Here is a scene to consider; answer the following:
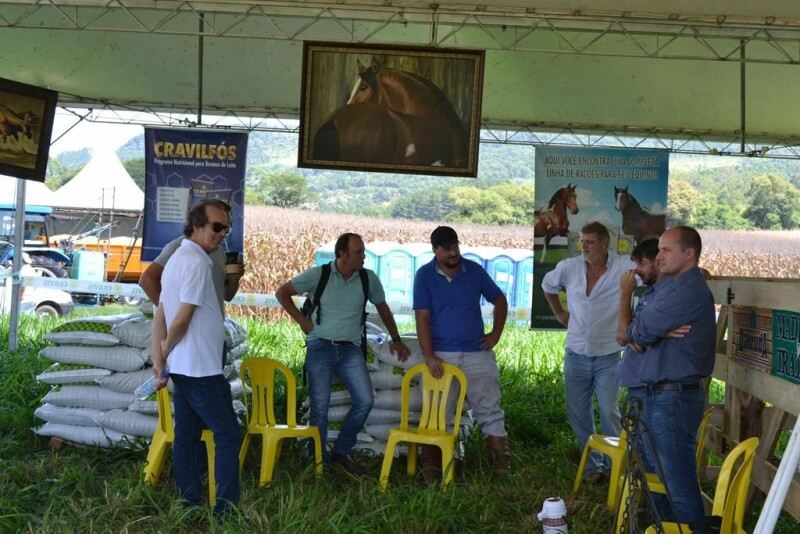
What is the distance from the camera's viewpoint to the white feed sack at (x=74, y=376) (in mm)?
5720

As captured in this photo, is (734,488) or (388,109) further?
(388,109)

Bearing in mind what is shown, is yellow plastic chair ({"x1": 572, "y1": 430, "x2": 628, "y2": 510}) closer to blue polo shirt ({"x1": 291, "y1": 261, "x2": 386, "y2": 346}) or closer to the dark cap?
the dark cap

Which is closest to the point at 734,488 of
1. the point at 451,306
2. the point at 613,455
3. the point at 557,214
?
the point at 613,455

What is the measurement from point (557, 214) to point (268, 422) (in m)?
3.56

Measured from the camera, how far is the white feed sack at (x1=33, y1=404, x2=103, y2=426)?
575 cm

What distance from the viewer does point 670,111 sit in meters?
8.82

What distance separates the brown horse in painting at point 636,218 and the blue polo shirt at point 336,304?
3.13 metres

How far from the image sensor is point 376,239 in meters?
21.2

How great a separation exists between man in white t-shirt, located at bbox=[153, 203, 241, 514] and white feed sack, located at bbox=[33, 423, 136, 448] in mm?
Result: 1506

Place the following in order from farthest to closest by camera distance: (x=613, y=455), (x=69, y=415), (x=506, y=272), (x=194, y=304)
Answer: (x=506, y=272), (x=69, y=415), (x=613, y=455), (x=194, y=304)

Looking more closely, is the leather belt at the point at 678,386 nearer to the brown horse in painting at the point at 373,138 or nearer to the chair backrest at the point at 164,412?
the chair backrest at the point at 164,412

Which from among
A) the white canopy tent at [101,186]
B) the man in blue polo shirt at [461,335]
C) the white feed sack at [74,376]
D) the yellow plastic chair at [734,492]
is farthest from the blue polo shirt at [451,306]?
the white canopy tent at [101,186]

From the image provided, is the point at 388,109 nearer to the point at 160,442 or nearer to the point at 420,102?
the point at 420,102

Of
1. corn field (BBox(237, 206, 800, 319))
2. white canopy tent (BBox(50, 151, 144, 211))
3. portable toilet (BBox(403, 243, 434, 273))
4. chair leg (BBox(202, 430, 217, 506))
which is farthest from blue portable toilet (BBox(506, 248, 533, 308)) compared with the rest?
chair leg (BBox(202, 430, 217, 506))
